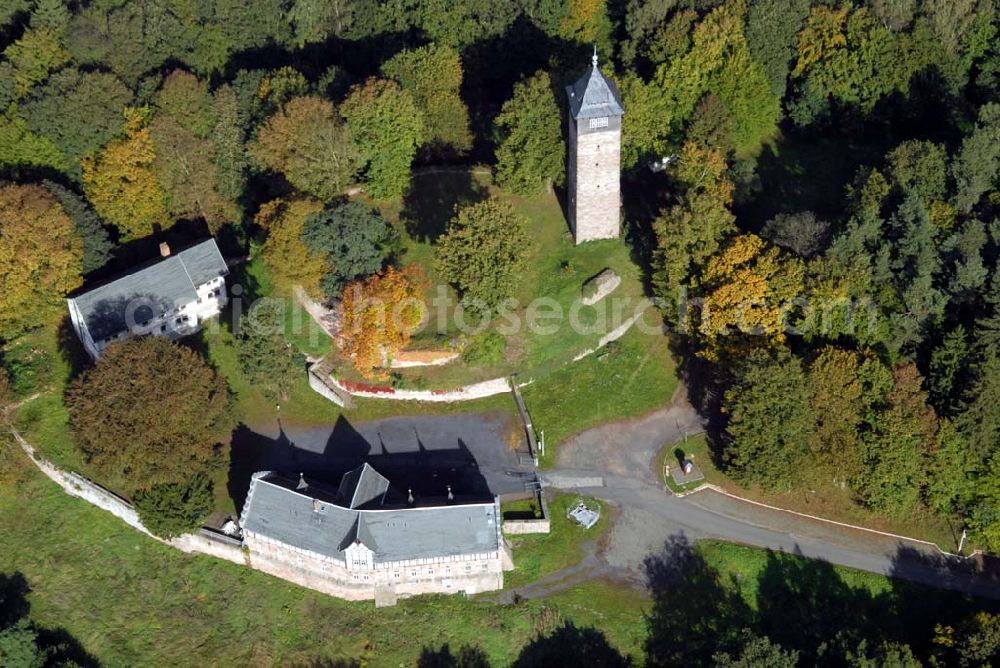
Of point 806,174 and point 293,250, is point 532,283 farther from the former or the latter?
point 806,174

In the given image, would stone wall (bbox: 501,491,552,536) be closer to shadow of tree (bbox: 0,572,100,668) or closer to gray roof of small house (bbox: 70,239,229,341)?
shadow of tree (bbox: 0,572,100,668)

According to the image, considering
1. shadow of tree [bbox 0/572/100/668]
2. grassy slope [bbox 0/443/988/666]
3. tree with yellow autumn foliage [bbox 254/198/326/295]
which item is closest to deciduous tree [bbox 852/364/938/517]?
grassy slope [bbox 0/443/988/666]

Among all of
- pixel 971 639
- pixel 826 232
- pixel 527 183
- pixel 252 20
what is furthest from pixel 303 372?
pixel 971 639

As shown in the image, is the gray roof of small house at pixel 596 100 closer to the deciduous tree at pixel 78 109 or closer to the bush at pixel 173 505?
the deciduous tree at pixel 78 109

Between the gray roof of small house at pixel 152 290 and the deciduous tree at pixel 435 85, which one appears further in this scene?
the deciduous tree at pixel 435 85

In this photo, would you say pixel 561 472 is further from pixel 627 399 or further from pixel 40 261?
pixel 40 261

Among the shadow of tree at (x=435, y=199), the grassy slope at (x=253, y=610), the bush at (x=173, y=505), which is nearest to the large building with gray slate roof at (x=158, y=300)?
the bush at (x=173, y=505)

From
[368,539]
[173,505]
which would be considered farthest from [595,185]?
[173,505]
